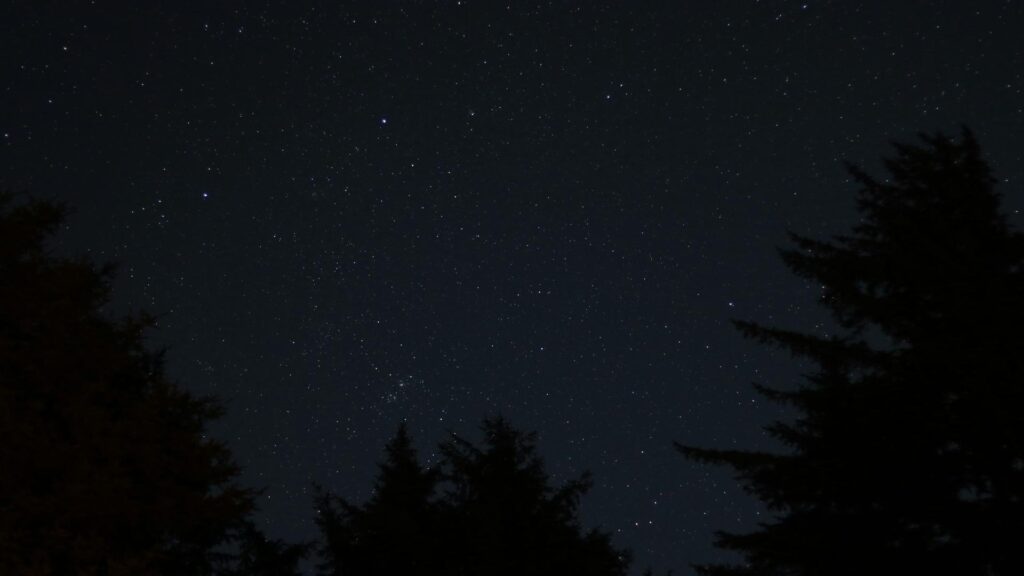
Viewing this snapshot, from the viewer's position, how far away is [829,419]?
800 cm

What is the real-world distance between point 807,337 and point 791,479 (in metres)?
1.39

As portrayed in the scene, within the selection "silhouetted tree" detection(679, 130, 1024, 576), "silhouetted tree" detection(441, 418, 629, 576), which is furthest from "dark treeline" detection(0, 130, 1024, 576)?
"silhouetted tree" detection(441, 418, 629, 576)

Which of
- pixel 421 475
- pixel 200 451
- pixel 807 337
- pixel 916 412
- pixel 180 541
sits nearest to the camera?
pixel 916 412

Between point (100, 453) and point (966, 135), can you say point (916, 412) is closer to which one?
point (966, 135)

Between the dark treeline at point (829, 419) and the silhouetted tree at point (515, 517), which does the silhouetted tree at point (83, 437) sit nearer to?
the dark treeline at point (829, 419)

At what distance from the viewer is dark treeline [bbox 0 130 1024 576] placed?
7164 mm

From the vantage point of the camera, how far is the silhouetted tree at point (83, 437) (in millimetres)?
7816

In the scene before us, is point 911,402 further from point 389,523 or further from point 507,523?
point 389,523

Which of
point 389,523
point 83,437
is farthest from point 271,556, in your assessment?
point 83,437

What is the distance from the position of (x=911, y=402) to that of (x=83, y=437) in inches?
300

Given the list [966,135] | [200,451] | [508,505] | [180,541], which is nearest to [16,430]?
[200,451]

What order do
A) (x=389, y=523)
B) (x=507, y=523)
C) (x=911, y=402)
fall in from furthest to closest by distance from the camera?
(x=389, y=523), (x=507, y=523), (x=911, y=402)

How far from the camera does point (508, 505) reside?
1148cm

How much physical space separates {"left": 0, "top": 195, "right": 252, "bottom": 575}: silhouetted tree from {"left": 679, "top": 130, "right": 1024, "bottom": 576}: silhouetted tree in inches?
211
